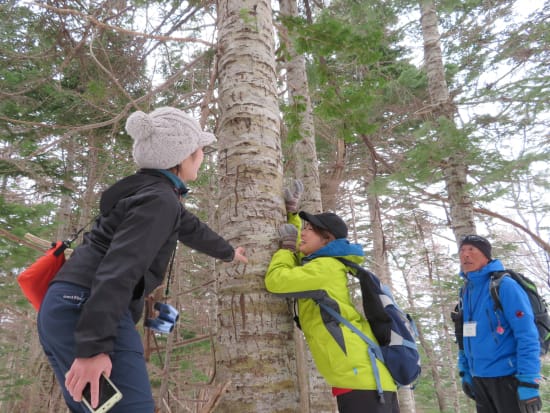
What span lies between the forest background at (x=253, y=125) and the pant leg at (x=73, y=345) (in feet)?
1.26

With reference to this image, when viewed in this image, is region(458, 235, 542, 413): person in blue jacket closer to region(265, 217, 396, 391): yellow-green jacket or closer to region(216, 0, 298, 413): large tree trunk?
region(265, 217, 396, 391): yellow-green jacket

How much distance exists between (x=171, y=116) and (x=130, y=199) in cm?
54

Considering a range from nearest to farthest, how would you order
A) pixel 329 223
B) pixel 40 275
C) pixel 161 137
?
pixel 40 275
pixel 161 137
pixel 329 223

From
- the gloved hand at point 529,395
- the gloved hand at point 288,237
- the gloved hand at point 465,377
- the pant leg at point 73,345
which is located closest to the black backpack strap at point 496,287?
the gloved hand at point 529,395

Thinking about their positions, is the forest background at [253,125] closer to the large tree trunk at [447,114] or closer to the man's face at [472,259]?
the large tree trunk at [447,114]

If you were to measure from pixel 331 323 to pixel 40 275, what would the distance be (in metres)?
1.54

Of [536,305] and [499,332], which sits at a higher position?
[536,305]

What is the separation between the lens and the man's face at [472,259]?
388 cm

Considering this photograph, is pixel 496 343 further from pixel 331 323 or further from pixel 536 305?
pixel 331 323

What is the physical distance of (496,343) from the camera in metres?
3.46

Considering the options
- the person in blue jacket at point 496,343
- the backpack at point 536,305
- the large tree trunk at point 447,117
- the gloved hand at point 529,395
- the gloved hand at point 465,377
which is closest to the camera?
the gloved hand at point 529,395

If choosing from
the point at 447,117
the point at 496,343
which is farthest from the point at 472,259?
the point at 447,117

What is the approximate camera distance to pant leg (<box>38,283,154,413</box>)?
132cm

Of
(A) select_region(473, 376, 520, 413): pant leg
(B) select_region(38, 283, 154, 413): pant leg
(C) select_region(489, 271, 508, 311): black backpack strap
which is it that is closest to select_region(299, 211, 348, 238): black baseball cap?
(B) select_region(38, 283, 154, 413): pant leg
